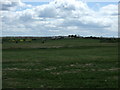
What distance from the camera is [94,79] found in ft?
47.4

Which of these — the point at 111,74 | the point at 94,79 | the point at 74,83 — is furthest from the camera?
the point at 111,74

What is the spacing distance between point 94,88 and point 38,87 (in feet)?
9.45

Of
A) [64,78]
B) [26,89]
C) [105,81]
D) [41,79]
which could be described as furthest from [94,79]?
[26,89]

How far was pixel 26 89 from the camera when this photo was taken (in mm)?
11914

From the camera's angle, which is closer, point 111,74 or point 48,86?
point 48,86

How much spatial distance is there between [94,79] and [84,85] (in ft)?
6.45

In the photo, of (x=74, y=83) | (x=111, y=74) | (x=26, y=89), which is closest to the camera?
(x=26, y=89)

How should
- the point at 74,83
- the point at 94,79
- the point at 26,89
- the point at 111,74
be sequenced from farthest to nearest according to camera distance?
the point at 111,74 → the point at 94,79 → the point at 74,83 → the point at 26,89

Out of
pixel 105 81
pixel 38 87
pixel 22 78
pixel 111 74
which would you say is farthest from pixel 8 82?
pixel 111 74

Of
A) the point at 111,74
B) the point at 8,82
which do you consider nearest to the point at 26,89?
the point at 8,82

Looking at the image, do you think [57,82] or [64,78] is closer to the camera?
[57,82]

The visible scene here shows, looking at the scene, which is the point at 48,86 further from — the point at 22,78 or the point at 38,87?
the point at 22,78

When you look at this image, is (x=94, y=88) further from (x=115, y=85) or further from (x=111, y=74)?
(x=111, y=74)

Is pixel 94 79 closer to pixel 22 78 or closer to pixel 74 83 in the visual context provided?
pixel 74 83
